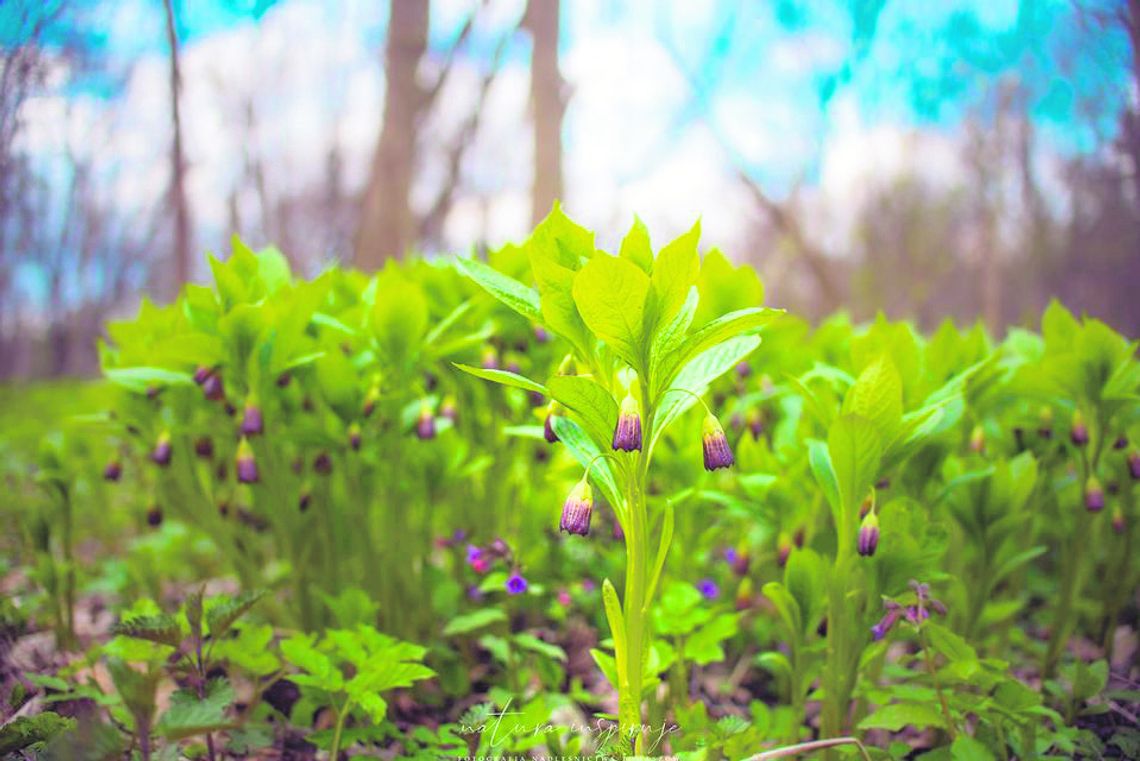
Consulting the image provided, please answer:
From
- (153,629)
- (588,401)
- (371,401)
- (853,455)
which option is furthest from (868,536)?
(153,629)

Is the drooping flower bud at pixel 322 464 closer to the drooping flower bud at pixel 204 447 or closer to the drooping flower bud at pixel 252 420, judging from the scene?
the drooping flower bud at pixel 252 420

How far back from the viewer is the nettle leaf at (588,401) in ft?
4.17

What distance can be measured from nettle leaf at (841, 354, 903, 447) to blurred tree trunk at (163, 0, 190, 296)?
11.0ft

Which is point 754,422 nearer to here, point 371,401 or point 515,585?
point 515,585

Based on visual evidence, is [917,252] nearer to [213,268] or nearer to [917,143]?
[917,143]

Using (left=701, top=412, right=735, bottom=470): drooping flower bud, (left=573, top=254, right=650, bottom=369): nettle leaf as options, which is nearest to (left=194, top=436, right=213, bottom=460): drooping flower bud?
(left=573, top=254, right=650, bottom=369): nettle leaf

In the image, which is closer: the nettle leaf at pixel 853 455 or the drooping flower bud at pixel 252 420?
the nettle leaf at pixel 853 455

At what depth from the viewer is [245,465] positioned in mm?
1921

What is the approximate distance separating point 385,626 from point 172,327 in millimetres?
1153

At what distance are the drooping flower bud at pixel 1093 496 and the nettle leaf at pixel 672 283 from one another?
1522 millimetres

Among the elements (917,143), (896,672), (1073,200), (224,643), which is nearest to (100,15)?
(224,643)

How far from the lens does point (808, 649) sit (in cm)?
167

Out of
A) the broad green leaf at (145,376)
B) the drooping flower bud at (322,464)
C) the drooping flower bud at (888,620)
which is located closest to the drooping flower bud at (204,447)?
the broad green leaf at (145,376)

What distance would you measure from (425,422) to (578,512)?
0.84 meters
